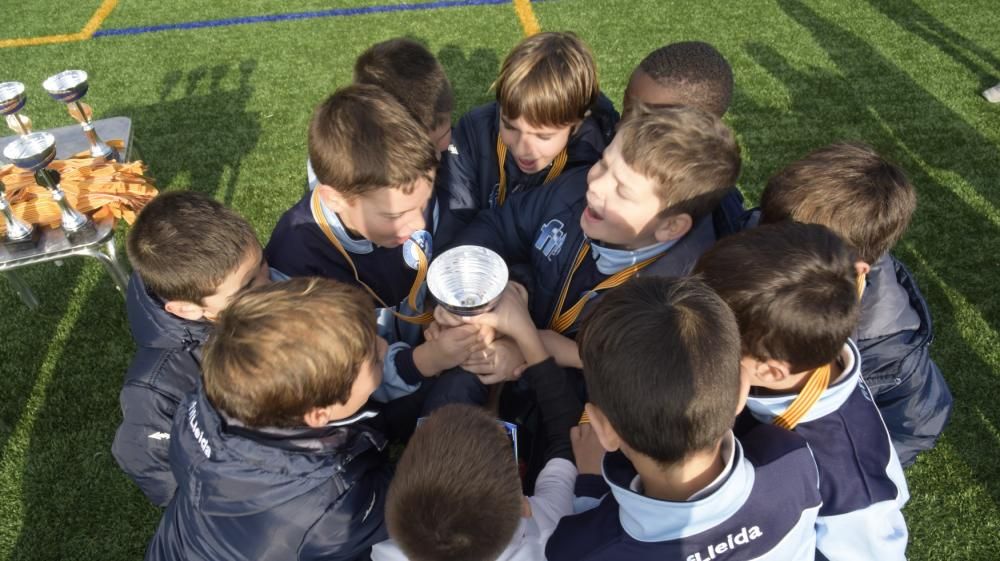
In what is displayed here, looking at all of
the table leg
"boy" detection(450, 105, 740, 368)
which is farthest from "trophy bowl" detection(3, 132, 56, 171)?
"boy" detection(450, 105, 740, 368)

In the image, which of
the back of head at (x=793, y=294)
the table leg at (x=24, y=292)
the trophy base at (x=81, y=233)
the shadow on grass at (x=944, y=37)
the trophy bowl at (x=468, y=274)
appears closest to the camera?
the back of head at (x=793, y=294)

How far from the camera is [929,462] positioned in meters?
2.91

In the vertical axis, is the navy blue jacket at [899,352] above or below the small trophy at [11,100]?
below

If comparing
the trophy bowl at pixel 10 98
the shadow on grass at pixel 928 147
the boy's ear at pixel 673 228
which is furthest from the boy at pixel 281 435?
the shadow on grass at pixel 928 147

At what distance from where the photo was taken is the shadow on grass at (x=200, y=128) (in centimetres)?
473

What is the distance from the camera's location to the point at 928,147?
15.3ft

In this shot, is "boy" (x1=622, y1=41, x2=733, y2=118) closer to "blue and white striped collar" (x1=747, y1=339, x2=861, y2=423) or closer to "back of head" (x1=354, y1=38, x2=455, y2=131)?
"back of head" (x1=354, y1=38, x2=455, y2=131)

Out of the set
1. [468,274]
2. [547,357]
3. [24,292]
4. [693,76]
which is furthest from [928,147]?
[24,292]

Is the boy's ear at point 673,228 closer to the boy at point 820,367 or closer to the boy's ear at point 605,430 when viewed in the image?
the boy at point 820,367

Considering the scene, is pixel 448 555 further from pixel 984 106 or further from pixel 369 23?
pixel 369 23

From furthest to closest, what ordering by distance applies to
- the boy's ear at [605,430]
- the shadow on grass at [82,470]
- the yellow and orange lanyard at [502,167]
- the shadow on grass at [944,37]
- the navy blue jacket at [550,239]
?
1. the shadow on grass at [944,37]
2. the yellow and orange lanyard at [502,167]
3. the shadow on grass at [82,470]
4. the navy blue jacket at [550,239]
5. the boy's ear at [605,430]

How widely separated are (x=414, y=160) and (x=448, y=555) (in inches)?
56.2

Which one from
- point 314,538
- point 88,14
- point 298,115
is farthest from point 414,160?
point 88,14

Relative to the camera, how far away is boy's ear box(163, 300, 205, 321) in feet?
7.23
